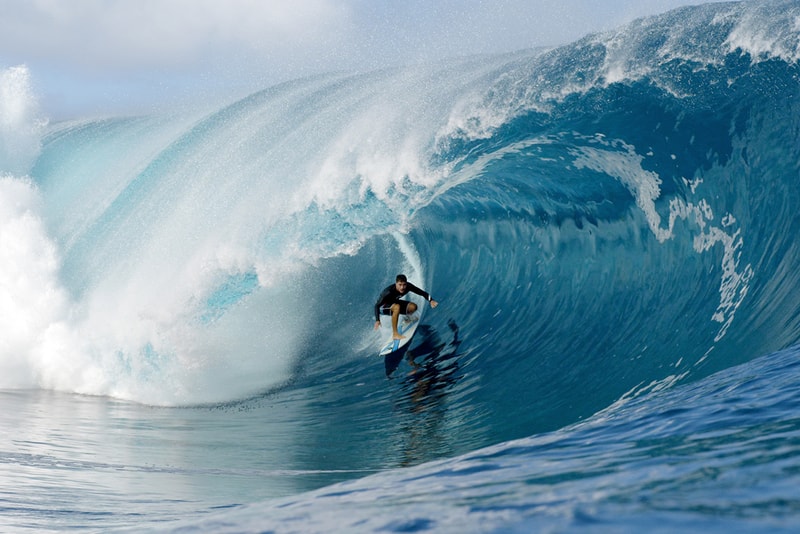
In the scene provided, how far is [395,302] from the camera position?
316 inches

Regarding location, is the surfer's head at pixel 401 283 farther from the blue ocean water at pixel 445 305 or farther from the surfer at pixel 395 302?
the blue ocean water at pixel 445 305

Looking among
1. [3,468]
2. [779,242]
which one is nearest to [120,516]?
[3,468]

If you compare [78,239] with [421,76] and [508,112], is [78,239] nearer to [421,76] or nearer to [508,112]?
[421,76]

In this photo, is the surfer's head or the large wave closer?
the large wave

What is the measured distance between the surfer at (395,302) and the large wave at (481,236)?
1.48 feet

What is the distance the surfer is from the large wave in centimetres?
45

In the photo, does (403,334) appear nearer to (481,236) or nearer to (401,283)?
(401,283)

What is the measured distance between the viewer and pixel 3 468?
471 cm

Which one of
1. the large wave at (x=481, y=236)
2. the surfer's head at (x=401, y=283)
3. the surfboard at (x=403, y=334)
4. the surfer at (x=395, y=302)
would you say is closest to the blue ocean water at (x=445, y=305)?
the large wave at (x=481, y=236)

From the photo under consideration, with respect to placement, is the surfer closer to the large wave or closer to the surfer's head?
the surfer's head

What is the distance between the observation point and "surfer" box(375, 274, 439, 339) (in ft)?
25.6

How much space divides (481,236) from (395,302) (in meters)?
2.87

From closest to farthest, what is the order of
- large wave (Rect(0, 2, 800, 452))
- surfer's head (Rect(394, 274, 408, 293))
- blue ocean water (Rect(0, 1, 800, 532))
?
blue ocean water (Rect(0, 1, 800, 532)), large wave (Rect(0, 2, 800, 452)), surfer's head (Rect(394, 274, 408, 293))

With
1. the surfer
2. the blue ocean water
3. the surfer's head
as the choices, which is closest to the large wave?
the blue ocean water
